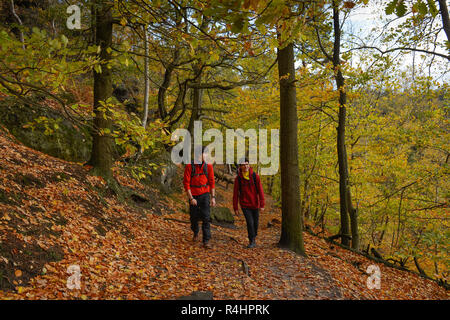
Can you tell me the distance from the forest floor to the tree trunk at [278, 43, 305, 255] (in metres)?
0.47

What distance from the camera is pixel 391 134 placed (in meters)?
10.2

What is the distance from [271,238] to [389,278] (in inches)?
138

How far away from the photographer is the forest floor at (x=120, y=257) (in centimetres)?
354

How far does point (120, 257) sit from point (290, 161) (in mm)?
4391

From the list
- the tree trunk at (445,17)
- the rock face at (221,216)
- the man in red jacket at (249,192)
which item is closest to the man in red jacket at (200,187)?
the man in red jacket at (249,192)

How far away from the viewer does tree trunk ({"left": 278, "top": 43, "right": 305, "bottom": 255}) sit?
6461mm

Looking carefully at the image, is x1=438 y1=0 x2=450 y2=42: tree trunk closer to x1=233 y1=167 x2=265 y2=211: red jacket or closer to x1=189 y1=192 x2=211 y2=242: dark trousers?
x1=233 y1=167 x2=265 y2=211: red jacket

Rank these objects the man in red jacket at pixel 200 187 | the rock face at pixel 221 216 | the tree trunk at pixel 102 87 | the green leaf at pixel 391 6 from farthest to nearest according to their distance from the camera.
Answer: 1. the rock face at pixel 221 216
2. the tree trunk at pixel 102 87
3. the man in red jacket at pixel 200 187
4. the green leaf at pixel 391 6

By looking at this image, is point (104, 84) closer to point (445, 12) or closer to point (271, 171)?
point (445, 12)

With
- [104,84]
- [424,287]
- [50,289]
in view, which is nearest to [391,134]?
[424,287]

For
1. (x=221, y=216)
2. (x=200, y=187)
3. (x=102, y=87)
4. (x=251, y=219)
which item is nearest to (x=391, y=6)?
(x=200, y=187)

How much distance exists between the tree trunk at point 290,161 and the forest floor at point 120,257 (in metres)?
0.47

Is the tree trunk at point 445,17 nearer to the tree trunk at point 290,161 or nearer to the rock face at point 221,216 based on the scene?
the tree trunk at point 290,161

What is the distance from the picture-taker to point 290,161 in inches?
255
